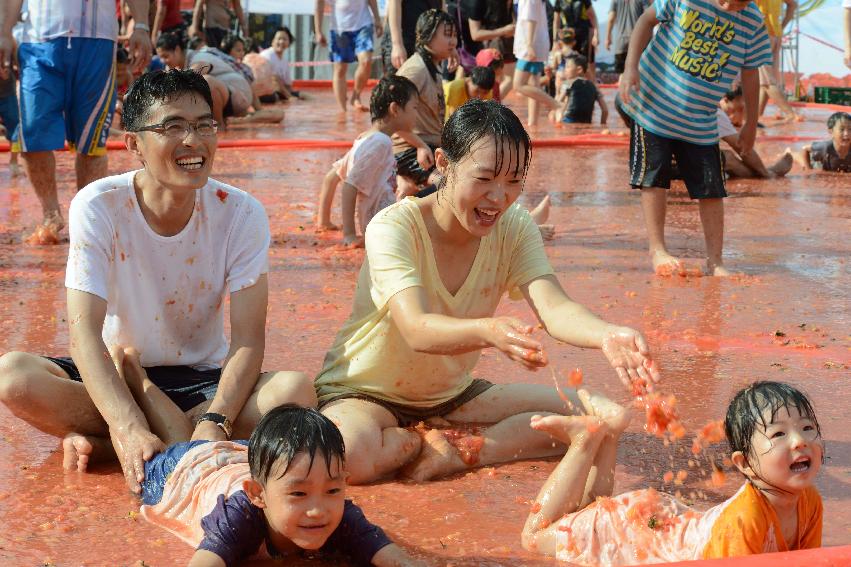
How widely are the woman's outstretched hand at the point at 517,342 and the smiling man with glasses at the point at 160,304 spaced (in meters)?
0.92

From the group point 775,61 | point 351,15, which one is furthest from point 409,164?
point 775,61

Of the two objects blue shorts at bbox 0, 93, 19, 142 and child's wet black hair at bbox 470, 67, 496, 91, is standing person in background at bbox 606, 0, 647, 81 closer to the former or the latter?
child's wet black hair at bbox 470, 67, 496, 91

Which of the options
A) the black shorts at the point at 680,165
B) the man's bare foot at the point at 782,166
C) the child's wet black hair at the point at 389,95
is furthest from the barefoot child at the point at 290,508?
the man's bare foot at the point at 782,166

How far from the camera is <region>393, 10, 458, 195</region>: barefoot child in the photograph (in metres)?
8.16

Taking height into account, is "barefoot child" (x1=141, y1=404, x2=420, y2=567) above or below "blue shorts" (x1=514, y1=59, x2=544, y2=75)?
below

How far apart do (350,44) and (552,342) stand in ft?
34.8

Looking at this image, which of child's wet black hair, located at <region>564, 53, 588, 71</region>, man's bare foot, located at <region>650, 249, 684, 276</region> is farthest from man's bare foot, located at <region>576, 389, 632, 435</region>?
child's wet black hair, located at <region>564, 53, 588, 71</region>

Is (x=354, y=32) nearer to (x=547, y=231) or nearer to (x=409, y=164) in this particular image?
(x=409, y=164)

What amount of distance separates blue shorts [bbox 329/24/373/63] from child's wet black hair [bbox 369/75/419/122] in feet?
25.8

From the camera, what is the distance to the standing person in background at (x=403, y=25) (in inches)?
436

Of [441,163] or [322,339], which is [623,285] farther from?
[441,163]

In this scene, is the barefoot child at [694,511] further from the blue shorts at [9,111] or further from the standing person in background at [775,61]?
the standing person in background at [775,61]

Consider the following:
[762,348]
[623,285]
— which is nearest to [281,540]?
[762,348]

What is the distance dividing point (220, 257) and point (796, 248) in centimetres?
476
